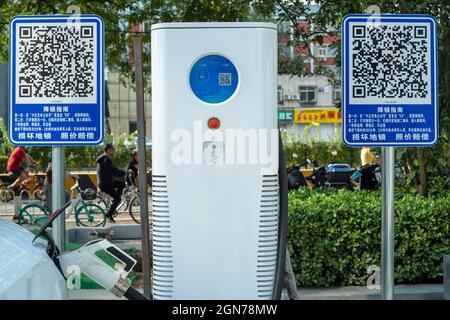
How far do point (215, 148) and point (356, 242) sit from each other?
3.36m

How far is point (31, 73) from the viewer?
4758 millimetres

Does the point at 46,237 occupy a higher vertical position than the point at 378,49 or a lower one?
lower

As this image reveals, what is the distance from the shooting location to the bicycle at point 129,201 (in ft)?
52.0

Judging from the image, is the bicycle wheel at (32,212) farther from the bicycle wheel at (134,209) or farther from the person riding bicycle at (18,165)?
the person riding bicycle at (18,165)

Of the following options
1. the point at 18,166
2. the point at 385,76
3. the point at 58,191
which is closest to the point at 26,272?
the point at 58,191

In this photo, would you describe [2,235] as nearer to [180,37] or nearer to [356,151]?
[180,37]

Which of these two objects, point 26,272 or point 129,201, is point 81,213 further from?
point 26,272

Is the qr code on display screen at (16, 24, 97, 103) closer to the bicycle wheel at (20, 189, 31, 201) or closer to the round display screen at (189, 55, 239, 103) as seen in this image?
the round display screen at (189, 55, 239, 103)

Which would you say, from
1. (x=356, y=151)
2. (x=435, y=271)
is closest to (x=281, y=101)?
(x=356, y=151)

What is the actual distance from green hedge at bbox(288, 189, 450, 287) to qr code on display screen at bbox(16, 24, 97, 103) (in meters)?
3.21

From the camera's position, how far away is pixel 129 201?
16.7 metres

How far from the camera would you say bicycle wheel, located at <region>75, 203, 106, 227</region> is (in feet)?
47.4

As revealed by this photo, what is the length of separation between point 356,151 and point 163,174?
2623cm
